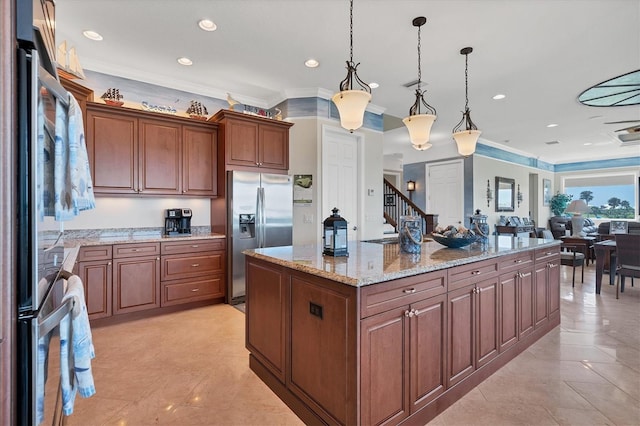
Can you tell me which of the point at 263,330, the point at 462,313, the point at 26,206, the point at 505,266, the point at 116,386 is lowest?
the point at 116,386

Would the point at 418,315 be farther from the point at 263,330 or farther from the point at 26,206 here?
the point at 26,206

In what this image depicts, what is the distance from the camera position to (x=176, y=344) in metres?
2.91

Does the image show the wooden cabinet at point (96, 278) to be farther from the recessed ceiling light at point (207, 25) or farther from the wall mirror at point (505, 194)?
the wall mirror at point (505, 194)

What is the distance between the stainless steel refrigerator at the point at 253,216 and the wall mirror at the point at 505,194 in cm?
681

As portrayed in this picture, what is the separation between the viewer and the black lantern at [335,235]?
2098 millimetres

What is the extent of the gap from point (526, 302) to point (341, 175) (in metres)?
3.04

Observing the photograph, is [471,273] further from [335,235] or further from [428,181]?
[428,181]

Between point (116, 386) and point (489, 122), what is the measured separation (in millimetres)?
7310

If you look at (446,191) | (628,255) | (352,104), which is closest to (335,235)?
(352,104)

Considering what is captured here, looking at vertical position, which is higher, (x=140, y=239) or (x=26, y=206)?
(x=26, y=206)

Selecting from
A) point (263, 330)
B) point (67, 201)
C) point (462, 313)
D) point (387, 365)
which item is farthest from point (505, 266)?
point (67, 201)

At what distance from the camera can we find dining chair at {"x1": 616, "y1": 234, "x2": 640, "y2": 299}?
4043 mm

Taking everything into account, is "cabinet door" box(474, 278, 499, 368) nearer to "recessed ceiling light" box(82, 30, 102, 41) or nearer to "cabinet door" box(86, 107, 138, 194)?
"cabinet door" box(86, 107, 138, 194)

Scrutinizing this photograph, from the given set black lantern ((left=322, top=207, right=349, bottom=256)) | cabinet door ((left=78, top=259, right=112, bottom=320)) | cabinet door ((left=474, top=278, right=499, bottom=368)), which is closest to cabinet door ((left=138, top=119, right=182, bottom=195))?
cabinet door ((left=78, top=259, right=112, bottom=320))
